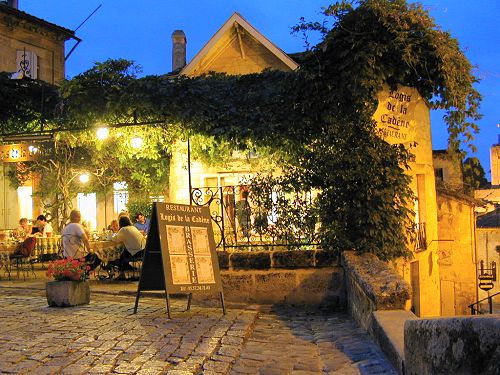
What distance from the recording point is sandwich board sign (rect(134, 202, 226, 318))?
6711mm

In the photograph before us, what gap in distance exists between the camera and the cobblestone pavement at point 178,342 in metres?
4.58

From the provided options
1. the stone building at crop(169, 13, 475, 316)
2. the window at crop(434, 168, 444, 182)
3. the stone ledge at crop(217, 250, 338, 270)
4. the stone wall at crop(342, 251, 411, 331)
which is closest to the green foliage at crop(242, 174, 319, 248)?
the stone ledge at crop(217, 250, 338, 270)

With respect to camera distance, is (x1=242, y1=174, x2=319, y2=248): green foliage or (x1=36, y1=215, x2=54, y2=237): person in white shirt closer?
(x1=242, y1=174, x2=319, y2=248): green foliage

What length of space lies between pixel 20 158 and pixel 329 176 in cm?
627

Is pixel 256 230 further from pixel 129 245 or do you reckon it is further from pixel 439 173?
pixel 439 173

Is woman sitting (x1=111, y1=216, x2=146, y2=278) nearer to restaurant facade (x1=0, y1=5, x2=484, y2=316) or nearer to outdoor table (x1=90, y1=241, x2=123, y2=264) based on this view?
outdoor table (x1=90, y1=241, x2=123, y2=264)

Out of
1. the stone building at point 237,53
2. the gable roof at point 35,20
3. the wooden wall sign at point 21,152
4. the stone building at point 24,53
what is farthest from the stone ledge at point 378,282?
the gable roof at point 35,20

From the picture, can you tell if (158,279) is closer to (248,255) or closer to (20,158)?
(248,255)

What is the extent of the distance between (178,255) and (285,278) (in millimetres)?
1977

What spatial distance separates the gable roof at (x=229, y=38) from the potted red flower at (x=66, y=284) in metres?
9.77

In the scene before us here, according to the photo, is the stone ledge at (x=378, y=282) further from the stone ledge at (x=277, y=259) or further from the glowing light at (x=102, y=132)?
the glowing light at (x=102, y=132)

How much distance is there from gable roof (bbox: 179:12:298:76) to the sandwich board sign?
994 centimetres

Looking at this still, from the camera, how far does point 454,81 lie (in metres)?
8.79

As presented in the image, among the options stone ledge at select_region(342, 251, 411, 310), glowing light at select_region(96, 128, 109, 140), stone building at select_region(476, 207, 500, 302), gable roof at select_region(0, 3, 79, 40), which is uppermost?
gable roof at select_region(0, 3, 79, 40)
